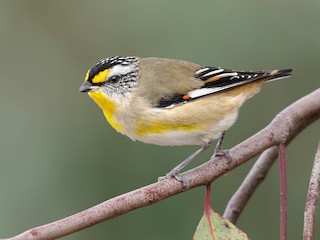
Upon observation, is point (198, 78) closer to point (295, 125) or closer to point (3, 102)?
Result: point (295, 125)

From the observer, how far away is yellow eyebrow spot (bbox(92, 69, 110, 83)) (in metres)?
4.04

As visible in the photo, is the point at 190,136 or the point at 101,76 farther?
the point at 101,76

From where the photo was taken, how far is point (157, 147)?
4.62m

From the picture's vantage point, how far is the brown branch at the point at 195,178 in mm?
2680

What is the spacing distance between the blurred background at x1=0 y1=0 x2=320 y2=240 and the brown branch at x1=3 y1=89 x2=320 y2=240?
105cm

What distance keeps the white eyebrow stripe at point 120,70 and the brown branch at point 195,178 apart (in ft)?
3.62

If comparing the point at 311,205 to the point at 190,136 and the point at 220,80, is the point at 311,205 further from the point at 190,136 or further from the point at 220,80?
the point at 220,80

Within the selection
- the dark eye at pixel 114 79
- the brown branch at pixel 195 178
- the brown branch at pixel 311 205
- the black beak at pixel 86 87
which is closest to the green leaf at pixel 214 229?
the brown branch at pixel 195 178

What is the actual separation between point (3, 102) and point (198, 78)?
5.06 ft

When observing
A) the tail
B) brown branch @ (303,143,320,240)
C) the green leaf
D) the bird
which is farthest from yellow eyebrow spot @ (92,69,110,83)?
brown branch @ (303,143,320,240)

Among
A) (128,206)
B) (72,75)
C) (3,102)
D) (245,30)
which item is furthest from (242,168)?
(128,206)

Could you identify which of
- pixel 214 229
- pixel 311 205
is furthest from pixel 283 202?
pixel 214 229

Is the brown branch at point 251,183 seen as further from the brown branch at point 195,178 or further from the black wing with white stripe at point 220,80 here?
the black wing with white stripe at point 220,80

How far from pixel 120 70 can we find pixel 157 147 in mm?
639
